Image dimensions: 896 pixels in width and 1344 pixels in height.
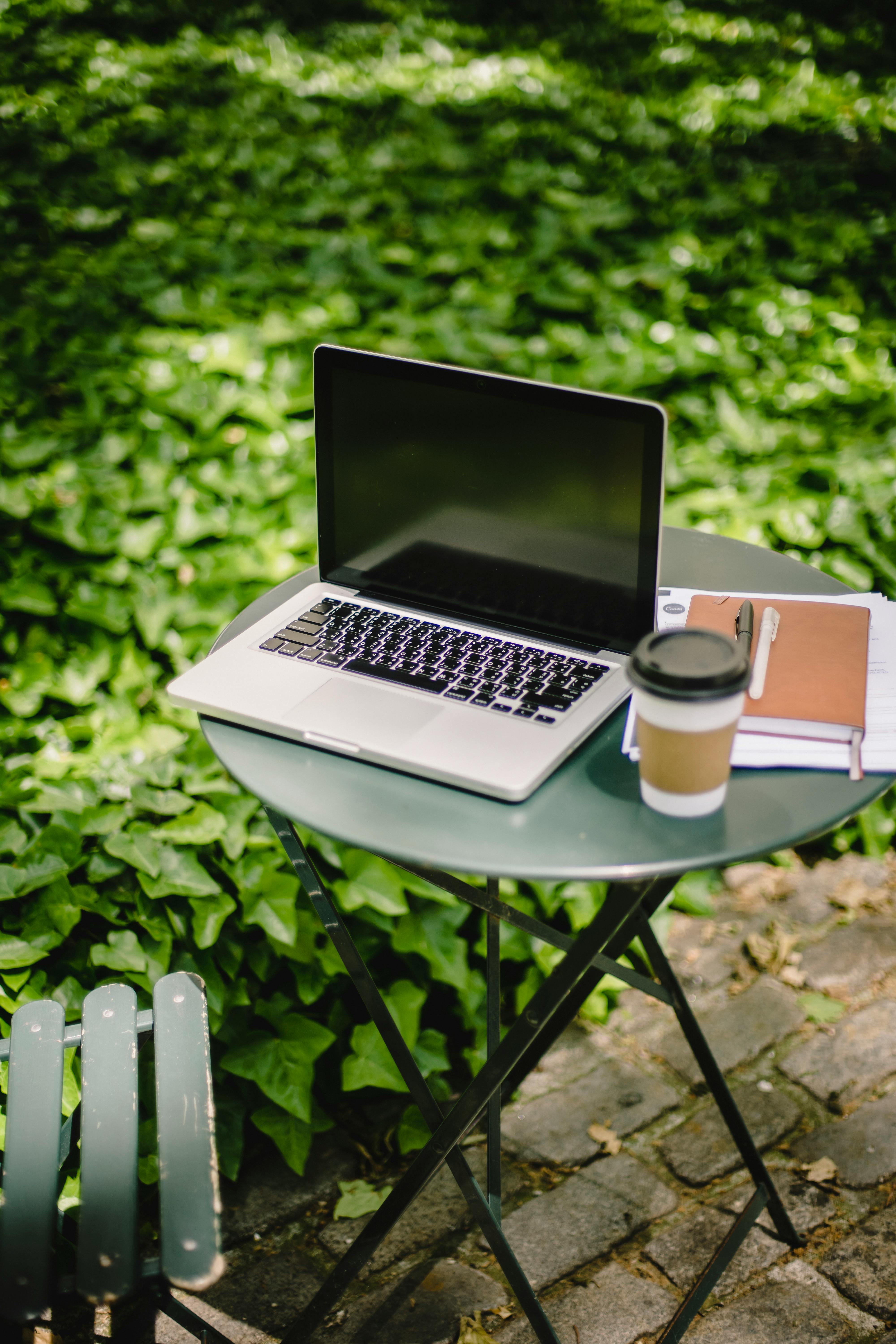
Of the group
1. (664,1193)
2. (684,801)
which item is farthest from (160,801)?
(664,1193)

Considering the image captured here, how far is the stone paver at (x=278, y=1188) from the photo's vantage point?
194cm

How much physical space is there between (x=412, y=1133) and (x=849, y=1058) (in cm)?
99

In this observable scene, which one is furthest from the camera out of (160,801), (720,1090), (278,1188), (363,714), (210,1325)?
(278,1188)

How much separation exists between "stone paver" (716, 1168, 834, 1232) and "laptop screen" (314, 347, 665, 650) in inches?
47.8

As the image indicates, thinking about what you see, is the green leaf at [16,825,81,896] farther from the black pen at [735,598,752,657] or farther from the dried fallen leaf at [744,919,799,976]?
the dried fallen leaf at [744,919,799,976]

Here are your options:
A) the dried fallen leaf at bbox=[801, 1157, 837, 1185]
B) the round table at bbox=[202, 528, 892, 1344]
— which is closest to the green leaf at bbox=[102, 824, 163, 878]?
the round table at bbox=[202, 528, 892, 1344]

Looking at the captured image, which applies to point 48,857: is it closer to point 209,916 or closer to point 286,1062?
point 209,916

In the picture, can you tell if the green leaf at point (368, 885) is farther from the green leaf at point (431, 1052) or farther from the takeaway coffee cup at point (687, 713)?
the takeaway coffee cup at point (687, 713)

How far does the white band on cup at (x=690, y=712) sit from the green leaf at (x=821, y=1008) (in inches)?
61.4

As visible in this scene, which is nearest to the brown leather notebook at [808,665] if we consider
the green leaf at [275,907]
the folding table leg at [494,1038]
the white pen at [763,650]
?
the white pen at [763,650]

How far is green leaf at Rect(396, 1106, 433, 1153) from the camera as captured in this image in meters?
2.03

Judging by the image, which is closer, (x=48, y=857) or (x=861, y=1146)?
(x=48, y=857)

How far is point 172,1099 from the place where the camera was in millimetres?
1252

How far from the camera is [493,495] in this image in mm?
1446
